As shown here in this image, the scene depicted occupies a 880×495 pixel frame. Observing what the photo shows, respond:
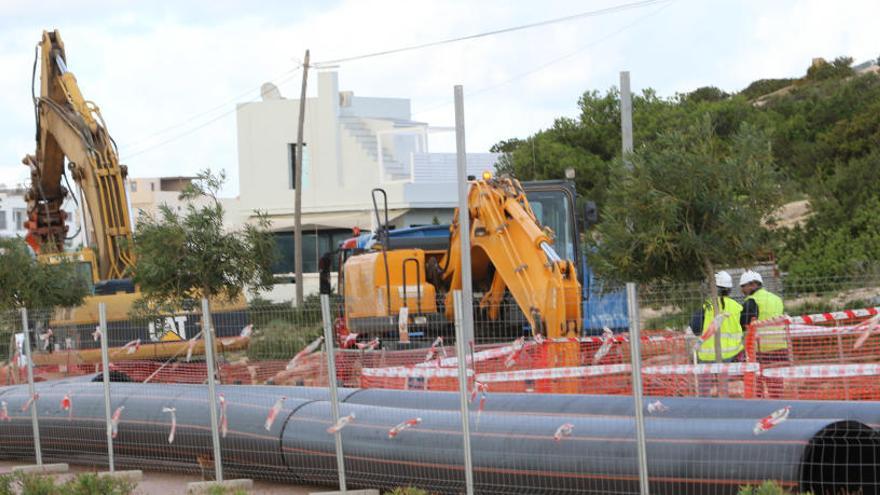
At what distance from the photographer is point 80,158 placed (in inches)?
1083

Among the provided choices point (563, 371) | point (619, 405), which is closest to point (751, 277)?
point (563, 371)

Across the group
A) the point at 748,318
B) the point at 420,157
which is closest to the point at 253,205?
the point at 420,157

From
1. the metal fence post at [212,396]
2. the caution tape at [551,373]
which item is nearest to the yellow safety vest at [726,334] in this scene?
the caution tape at [551,373]

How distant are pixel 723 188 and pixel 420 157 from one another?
33307mm

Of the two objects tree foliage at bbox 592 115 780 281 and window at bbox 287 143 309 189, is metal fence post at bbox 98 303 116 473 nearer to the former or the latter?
tree foliage at bbox 592 115 780 281

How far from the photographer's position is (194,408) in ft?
46.3

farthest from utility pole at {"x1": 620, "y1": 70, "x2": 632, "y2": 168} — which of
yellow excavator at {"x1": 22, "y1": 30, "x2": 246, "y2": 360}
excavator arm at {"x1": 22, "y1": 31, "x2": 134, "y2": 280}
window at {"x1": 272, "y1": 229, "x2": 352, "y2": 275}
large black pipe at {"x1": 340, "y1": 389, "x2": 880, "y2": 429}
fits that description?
window at {"x1": 272, "y1": 229, "x2": 352, "y2": 275}

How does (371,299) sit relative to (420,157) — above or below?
below

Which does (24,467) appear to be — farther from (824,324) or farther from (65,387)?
(824,324)

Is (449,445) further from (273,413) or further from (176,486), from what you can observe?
(176,486)

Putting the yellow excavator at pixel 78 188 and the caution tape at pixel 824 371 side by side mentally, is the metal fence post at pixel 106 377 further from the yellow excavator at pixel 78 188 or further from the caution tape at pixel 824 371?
the yellow excavator at pixel 78 188

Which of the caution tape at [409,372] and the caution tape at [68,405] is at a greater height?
the caution tape at [409,372]

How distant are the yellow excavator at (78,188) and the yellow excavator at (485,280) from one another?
7.00 metres

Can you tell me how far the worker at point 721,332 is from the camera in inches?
526
